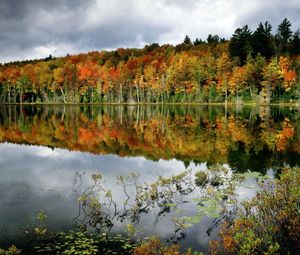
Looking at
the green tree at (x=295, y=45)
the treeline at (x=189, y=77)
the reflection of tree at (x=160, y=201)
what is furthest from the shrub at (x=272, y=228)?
the green tree at (x=295, y=45)

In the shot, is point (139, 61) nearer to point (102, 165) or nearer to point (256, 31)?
point (256, 31)

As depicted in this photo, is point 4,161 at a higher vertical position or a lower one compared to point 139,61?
lower

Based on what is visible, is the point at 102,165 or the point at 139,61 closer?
the point at 102,165

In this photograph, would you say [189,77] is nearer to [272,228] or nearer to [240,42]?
[240,42]

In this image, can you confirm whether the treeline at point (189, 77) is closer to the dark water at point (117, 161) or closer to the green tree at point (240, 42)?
the green tree at point (240, 42)

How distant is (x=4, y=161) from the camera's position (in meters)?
23.6

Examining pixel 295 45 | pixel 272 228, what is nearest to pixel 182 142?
pixel 272 228

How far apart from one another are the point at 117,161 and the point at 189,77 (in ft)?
298

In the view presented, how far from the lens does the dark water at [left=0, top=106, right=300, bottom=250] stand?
12.6 m

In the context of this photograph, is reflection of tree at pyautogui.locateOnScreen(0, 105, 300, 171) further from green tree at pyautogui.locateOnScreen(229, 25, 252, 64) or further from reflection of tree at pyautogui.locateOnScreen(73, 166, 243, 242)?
green tree at pyautogui.locateOnScreen(229, 25, 252, 64)

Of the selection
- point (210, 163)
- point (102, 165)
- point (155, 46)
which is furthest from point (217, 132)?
point (155, 46)

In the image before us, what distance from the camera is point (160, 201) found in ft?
49.1

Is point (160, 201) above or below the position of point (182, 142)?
below

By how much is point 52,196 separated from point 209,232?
7.17 meters
